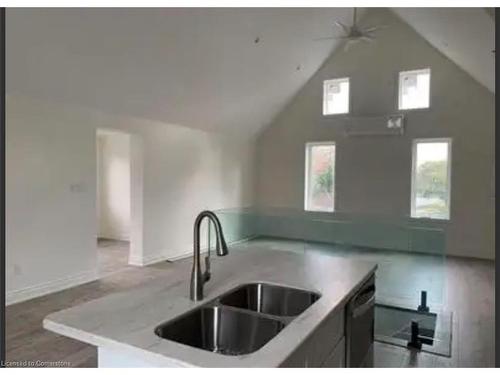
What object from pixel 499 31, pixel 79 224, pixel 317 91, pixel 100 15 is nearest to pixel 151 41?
pixel 100 15

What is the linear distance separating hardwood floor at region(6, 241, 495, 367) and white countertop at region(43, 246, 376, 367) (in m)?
0.29

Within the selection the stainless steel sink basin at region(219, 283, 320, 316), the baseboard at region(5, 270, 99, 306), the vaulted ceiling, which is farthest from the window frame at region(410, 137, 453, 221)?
the stainless steel sink basin at region(219, 283, 320, 316)

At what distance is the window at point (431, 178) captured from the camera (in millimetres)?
6805

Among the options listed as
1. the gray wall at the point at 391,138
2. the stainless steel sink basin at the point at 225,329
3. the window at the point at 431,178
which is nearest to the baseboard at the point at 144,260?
the gray wall at the point at 391,138

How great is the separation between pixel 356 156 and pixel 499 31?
20.9ft

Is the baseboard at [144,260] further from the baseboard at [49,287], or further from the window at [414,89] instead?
the window at [414,89]

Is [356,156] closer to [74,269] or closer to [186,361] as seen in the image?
[74,269]

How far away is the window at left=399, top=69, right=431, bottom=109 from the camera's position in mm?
6850

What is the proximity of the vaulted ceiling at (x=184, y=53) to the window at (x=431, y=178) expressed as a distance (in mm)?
1330

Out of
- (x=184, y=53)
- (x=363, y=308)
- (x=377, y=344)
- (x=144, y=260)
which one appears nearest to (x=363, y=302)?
(x=363, y=308)

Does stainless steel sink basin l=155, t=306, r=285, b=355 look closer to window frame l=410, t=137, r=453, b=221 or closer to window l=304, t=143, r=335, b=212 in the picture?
window frame l=410, t=137, r=453, b=221

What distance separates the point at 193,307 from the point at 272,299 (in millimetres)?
457

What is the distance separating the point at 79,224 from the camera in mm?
4645
